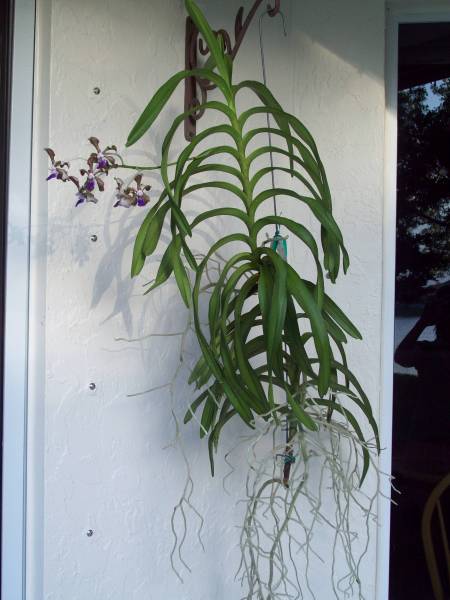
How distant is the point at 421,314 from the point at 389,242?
215 mm

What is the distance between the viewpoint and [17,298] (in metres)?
1.33

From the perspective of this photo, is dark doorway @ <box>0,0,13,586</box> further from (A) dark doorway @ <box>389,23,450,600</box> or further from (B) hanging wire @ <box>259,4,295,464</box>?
(A) dark doorway @ <box>389,23,450,600</box>

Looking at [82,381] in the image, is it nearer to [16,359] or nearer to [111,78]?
[16,359]

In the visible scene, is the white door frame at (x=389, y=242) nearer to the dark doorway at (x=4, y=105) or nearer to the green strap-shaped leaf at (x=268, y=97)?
the green strap-shaped leaf at (x=268, y=97)

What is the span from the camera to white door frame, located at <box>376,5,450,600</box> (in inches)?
58.6

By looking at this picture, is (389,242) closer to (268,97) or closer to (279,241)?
(279,241)

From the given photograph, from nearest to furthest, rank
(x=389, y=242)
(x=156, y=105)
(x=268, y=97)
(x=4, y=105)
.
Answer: (x=156, y=105)
(x=268, y=97)
(x=4, y=105)
(x=389, y=242)

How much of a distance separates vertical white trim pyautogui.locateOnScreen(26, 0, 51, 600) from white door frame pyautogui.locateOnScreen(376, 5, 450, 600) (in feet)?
2.65

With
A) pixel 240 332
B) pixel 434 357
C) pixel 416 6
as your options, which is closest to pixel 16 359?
pixel 240 332

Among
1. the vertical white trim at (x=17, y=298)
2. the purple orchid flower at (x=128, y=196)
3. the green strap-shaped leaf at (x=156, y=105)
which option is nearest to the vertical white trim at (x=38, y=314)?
the vertical white trim at (x=17, y=298)

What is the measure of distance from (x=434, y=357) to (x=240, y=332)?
0.72 metres

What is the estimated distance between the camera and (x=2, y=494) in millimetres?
1328

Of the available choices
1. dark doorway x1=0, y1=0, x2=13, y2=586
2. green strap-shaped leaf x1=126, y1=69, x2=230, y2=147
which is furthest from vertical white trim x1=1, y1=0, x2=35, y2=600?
green strap-shaped leaf x1=126, y1=69, x2=230, y2=147

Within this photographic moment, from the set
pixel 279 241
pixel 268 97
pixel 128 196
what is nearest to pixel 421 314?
pixel 279 241
